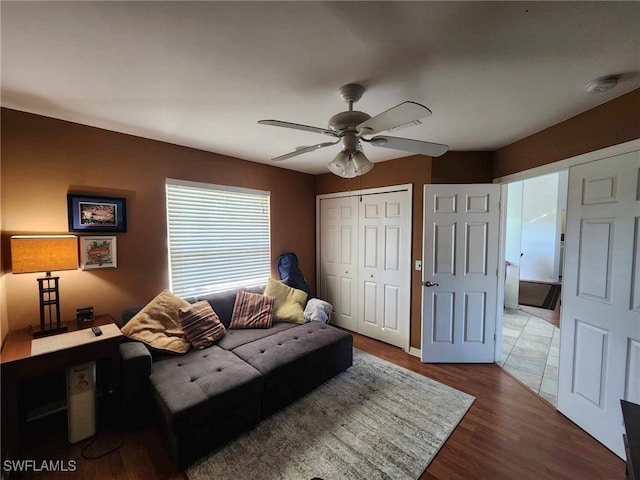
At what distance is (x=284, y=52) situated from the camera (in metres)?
1.30

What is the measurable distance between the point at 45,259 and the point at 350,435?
250 cm

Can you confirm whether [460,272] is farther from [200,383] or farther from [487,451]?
[200,383]

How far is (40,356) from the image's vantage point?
1621 mm

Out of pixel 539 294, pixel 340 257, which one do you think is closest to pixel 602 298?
pixel 340 257

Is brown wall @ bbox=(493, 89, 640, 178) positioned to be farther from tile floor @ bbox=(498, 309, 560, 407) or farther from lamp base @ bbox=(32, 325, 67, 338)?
lamp base @ bbox=(32, 325, 67, 338)

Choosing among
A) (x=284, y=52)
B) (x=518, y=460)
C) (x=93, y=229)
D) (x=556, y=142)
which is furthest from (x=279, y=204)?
(x=518, y=460)

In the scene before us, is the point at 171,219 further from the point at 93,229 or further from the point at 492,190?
the point at 492,190

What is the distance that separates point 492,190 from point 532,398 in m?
2.02

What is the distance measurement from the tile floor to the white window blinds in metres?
3.17

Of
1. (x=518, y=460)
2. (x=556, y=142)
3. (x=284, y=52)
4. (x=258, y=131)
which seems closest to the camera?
(x=284, y=52)

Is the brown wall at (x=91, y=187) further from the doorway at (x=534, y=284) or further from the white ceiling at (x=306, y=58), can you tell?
the doorway at (x=534, y=284)

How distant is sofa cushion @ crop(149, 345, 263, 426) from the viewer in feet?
5.52

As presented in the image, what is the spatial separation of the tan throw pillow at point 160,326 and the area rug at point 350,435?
93 centimetres

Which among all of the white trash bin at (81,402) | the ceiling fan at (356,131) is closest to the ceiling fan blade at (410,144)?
the ceiling fan at (356,131)
